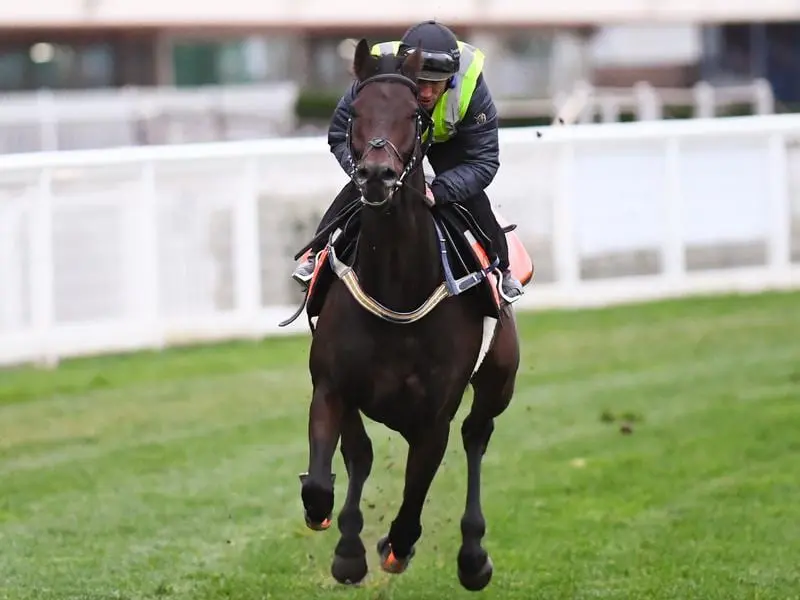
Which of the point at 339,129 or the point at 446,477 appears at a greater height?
the point at 339,129

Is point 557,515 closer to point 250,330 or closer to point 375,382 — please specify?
point 375,382

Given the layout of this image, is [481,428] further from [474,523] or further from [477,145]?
[477,145]

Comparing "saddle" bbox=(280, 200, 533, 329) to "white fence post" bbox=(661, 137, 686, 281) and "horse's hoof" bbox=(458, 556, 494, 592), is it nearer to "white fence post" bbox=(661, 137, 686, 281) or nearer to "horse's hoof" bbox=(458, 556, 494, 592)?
"horse's hoof" bbox=(458, 556, 494, 592)

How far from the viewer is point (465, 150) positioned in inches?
242

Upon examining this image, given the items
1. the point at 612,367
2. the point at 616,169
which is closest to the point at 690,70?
the point at 616,169

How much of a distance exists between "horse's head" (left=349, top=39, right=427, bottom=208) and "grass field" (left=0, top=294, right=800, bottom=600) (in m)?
2.07

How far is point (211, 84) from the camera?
1350 inches

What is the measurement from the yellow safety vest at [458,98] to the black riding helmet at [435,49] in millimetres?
A: 159

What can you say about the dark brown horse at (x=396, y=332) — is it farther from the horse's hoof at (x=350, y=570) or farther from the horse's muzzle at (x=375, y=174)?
the horse's muzzle at (x=375, y=174)

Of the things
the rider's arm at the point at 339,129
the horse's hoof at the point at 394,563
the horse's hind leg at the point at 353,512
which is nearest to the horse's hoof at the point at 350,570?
the horse's hind leg at the point at 353,512

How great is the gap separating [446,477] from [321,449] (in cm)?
340

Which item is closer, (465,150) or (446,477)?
(465,150)

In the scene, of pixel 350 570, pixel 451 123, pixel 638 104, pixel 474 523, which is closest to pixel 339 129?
pixel 451 123

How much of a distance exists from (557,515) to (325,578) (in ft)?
5.35
